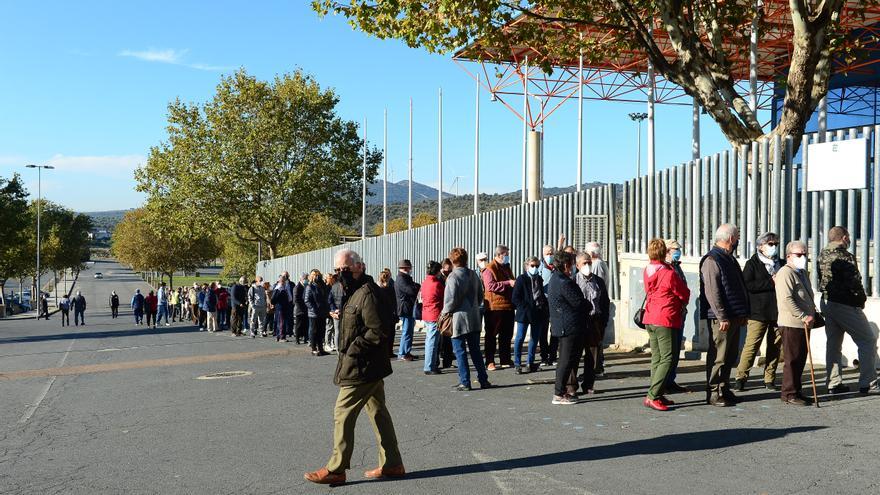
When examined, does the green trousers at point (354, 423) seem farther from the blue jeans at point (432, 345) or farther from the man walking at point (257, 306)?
the man walking at point (257, 306)

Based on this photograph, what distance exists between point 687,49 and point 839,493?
31.3ft

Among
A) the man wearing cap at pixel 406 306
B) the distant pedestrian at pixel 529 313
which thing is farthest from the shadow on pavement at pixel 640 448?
the man wearing cap at pixel 406 306

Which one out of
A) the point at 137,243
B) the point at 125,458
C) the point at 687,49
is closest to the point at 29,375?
the point at 125,458

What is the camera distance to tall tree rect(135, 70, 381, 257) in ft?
149

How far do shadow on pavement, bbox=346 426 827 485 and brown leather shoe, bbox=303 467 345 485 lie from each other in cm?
13

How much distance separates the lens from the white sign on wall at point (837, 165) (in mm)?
10484

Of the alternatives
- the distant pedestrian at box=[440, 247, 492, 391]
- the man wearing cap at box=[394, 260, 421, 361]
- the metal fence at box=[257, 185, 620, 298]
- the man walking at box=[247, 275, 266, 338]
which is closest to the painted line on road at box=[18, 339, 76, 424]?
the distant pedestrian at box=[440, 247, 492, 391]

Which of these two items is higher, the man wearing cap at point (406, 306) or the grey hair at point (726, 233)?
the grey hair at point (726, 233)

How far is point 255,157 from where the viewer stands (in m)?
45.8

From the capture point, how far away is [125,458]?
732 centimetres

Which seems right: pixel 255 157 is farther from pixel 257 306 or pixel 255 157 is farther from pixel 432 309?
pixel 432 309

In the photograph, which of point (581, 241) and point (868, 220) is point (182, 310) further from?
point (868, 220)

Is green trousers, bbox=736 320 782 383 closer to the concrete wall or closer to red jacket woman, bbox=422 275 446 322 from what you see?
the concrete wall

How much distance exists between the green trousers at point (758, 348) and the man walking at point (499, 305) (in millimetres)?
3724
